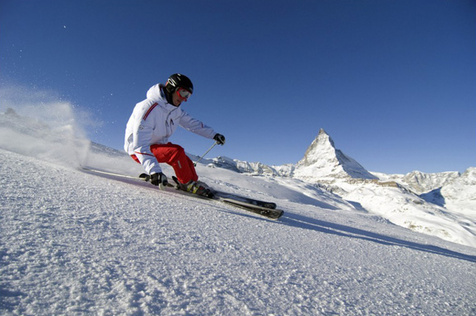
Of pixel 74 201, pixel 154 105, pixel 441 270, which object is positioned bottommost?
pixel 441 270

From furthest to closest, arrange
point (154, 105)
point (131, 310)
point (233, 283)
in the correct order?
1. point (154, 105)
2. point (233, 283)
3. point (131, 310)

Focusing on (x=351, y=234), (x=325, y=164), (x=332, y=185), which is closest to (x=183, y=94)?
(x=351, y=234)

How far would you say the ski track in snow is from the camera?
0.80m

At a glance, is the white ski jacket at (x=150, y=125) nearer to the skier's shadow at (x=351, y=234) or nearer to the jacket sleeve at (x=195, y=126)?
the jacket sleeve at (x=195, y=126)

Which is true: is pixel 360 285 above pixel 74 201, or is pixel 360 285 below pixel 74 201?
below

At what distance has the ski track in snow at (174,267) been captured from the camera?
797mm

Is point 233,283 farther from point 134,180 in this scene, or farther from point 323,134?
point 323,134

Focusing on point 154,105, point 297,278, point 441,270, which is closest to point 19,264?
point 297,278

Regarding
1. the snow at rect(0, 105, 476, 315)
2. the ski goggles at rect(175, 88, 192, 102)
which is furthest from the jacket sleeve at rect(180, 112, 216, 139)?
the snow at rect(0, 105, 476, 315)

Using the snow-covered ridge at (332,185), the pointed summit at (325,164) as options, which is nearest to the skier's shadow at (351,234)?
the snow-covered ridge at (332,185)

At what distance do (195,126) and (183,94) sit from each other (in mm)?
794

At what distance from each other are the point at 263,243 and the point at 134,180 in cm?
277

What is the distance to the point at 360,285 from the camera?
133 cm

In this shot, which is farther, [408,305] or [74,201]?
[74,201]
